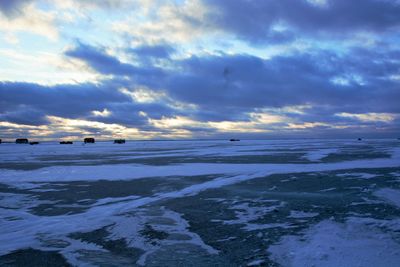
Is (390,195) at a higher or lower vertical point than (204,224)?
higher

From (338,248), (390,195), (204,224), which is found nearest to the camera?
(338,248)

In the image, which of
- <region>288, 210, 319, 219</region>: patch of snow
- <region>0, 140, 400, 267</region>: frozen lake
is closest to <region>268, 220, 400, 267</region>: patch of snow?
<region>0, 140, 400, 267</region>: frozen lake

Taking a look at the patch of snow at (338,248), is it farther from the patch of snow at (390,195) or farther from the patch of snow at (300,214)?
the patch of snow at (390,195)

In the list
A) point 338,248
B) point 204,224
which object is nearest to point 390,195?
point 338,248

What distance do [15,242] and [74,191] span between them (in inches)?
222

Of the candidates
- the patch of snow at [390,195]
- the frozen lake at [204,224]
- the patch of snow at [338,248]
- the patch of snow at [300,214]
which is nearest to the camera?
the patch of snow at [338,248]

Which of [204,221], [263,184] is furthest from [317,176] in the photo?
[204,221]

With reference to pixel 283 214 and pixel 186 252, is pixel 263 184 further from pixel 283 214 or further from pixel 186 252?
pixel 186 252

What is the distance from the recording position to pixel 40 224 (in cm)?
707

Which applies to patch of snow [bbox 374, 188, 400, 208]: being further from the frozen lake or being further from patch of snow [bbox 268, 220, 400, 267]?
patch of snow [bbox 268, 220, 400, 267]

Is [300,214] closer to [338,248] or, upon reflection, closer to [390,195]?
[338,248]

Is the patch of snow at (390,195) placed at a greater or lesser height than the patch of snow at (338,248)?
greater

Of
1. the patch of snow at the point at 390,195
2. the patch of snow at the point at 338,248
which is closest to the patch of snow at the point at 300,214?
the patch of snow at the point at 338,248

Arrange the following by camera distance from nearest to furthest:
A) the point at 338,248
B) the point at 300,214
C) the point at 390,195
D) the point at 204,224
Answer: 1. the point at 338,248
2. the point at 204,224
3. the point at 300,214
4. the point at 390,195
